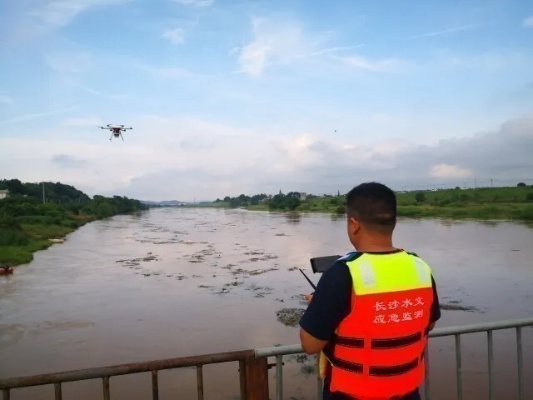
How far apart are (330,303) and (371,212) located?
43cm

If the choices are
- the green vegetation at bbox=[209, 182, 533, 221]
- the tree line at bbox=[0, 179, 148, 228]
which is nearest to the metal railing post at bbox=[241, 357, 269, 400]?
the tree line at bbox=[0, 179, 148, 228]

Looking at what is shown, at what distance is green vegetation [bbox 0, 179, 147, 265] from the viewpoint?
2952cm

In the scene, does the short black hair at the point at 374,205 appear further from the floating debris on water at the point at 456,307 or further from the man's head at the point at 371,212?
the floating debris on water at the point at 456,307

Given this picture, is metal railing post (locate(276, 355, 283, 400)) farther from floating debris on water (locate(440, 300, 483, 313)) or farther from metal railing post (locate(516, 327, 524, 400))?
floating debris on water (locate(440, 300, 483, 313))

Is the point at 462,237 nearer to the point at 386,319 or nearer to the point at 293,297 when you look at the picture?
the point at 293,297

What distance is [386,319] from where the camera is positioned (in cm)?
160

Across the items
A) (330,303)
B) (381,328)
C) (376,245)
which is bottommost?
(381,328)

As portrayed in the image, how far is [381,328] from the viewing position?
1.60 metres

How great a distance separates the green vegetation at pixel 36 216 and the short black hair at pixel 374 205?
27180 millimetres

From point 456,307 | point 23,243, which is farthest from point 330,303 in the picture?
point 23,243

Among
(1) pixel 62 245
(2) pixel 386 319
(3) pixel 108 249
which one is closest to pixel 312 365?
(2) pixel 386 319

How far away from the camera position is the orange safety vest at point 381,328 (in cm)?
158

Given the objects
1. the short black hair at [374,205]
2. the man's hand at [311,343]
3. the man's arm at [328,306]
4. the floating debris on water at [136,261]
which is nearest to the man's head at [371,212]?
the short black hair at [374,205]

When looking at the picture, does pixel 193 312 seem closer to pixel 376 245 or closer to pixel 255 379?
pixel 255 379
